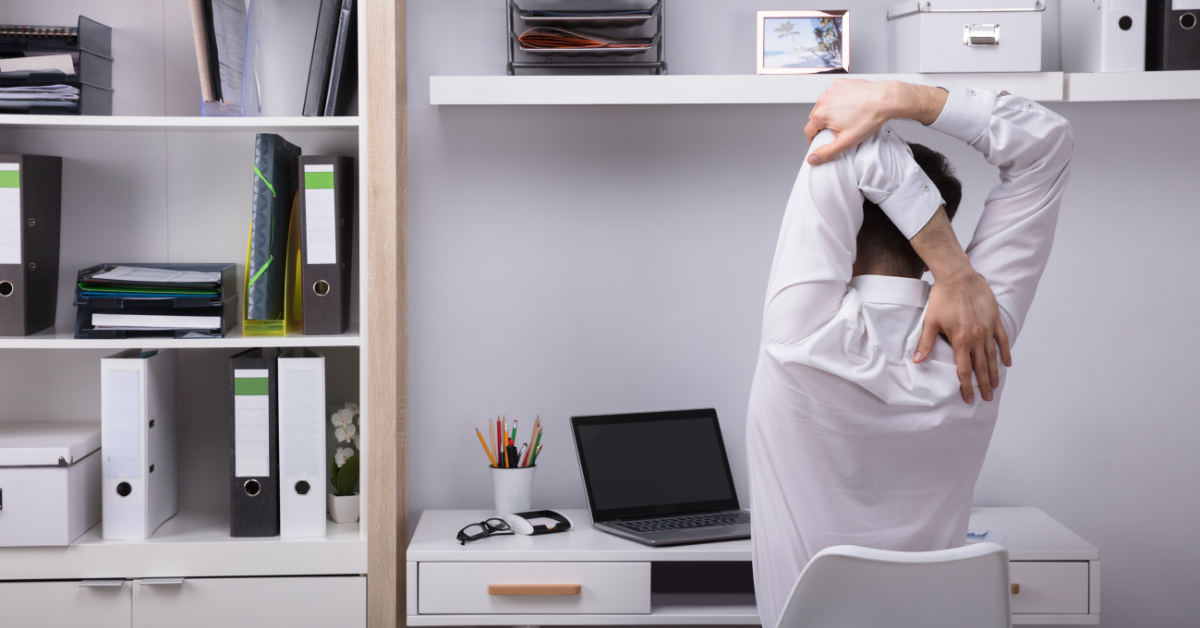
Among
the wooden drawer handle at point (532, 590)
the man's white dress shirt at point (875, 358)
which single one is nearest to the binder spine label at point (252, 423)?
the wooden drawer handle at point (532, 590)

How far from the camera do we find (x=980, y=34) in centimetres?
173

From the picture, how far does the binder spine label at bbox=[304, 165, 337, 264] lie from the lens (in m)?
1.69

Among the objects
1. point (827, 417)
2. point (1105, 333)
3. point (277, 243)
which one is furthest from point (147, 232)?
point (1105, 333)

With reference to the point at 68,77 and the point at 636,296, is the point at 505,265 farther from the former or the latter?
the point at 68,77

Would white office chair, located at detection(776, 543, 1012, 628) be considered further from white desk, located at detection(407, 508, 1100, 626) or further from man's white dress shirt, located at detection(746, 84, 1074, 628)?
white desk, located at detection(407, 508, 1100, 626)

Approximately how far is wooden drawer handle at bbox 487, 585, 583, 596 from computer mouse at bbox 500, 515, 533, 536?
132mm

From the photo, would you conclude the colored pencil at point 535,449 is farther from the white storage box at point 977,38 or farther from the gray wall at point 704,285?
the white storage box at point 977,38

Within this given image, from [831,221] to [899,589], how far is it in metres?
0.47

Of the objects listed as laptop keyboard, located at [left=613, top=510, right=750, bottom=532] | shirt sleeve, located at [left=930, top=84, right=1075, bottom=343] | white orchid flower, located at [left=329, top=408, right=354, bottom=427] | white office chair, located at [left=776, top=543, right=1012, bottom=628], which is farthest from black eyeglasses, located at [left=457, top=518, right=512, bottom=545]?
shirt sleeve, located at [left=930, top=84, right=1075, bottom=343]

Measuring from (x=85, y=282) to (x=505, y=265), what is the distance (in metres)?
0.87

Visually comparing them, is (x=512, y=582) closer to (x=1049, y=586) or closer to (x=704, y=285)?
(x=704, y=285)

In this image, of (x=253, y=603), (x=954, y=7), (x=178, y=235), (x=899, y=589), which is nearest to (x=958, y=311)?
(x=899, y=589)

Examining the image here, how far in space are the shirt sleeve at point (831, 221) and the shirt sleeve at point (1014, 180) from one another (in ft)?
0.39

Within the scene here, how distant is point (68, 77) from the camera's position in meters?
1.71
